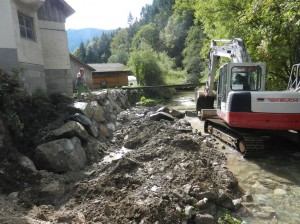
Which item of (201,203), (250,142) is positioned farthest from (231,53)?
(201,203)

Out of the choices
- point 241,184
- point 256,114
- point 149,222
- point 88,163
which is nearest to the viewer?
point 149,222

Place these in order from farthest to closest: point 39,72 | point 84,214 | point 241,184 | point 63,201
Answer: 1. point 39,72
2. point 241,184
3. point 63,201
4. point 84,214

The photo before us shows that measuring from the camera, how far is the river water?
16.9 ft

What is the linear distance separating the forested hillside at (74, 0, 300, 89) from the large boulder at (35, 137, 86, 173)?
656 centimetres

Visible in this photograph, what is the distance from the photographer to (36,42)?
12039mm

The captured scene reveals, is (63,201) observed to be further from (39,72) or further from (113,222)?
(39,72)

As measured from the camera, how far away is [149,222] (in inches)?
172

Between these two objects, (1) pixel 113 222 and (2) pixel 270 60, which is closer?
(1) pixel 113 222

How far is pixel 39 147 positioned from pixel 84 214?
329 cm

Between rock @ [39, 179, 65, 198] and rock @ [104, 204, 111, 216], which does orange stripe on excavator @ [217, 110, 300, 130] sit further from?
rock @ [39, 179, 65, 198]

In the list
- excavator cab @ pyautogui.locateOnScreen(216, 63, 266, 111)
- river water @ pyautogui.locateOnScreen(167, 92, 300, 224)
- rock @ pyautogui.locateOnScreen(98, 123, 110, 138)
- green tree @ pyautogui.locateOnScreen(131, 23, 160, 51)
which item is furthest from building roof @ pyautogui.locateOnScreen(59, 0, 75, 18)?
green tree @ pyautogui.locateOnScreen(131, 23, 160, 51)

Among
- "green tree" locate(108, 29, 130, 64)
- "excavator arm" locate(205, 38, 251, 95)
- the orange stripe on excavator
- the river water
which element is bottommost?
the river water

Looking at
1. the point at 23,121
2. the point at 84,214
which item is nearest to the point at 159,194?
the point at 84,214

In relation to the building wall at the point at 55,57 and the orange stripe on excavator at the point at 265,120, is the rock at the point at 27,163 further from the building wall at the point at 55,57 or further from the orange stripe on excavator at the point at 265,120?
the building wall at the point at 55,57
